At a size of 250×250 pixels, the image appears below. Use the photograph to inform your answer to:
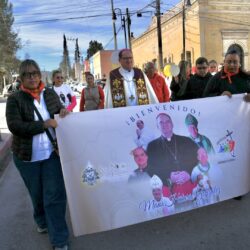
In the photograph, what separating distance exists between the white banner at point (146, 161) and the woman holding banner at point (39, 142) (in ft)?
0.39

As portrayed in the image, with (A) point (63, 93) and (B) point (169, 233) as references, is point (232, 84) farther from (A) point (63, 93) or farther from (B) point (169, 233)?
(A) point (63, 93)

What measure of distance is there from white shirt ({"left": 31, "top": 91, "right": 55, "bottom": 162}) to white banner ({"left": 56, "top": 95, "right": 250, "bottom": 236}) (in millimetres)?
115

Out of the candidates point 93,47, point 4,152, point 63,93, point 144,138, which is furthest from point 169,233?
point 93,47

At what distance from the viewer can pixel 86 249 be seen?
141 inches

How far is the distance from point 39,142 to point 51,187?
0.42 meters

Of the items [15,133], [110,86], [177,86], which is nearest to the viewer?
[15,133]

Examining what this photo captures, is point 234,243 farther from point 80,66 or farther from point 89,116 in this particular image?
point 80,66

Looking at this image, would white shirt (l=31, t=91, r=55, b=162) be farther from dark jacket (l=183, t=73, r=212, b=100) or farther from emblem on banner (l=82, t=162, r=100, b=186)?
dark jacket (l=183, t=73, r=212, b=100)

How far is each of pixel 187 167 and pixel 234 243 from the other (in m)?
0.85

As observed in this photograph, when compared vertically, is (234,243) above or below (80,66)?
below

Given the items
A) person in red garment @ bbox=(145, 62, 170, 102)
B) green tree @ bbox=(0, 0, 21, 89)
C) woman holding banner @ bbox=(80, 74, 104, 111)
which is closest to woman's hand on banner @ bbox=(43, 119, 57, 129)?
person in red garment @ bbox=(145, 62, 170, 102)

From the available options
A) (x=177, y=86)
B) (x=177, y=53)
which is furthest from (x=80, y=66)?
(x=177, y=86)

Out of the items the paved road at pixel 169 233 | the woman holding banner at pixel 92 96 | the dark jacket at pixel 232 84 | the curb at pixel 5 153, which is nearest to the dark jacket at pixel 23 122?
the paved road at pixel 169 233

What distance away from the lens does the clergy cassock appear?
5277 mm
